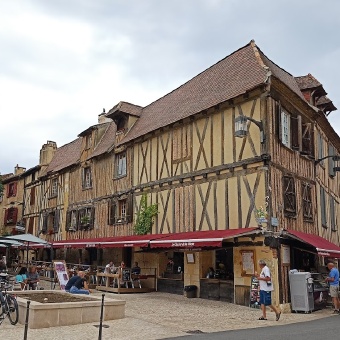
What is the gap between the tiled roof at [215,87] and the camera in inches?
503

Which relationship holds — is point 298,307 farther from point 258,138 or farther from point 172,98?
point 172,98

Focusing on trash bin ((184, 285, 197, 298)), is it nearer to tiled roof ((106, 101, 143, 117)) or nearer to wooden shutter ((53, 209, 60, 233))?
tiled roof ((106, 101, 143, 117))

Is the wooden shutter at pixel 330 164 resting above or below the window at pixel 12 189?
below

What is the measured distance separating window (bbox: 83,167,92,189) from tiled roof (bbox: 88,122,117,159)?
0.93 metres

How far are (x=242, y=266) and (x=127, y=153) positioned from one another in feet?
24.8

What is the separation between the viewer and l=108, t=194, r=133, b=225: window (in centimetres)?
1676

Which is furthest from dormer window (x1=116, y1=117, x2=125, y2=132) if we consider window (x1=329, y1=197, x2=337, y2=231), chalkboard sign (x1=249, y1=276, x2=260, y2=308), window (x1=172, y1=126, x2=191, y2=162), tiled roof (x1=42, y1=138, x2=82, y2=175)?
chalkboard sign (x1=249, y1=276, x2=260, y2=308)

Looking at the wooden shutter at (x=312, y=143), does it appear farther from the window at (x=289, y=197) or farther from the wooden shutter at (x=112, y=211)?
the wooden shutter at (x=112, y=211)

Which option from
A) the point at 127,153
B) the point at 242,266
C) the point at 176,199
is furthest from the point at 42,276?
the point at 242,266

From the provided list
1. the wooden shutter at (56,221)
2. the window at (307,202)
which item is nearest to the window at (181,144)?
the window at (307,202)

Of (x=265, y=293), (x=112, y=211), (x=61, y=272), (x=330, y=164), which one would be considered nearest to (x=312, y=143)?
(x=330, y=164)

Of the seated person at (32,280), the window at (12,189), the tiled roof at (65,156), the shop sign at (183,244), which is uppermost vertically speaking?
the tiled roof at (65,156)

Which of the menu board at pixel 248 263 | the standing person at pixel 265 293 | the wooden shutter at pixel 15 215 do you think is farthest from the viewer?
the wooden shutter at pixel 15 215

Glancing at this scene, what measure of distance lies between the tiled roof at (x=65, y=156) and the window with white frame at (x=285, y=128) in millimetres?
11687
